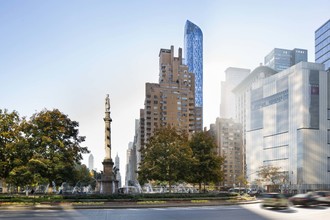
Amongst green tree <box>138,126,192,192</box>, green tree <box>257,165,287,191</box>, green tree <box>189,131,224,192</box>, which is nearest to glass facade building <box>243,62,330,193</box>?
green tree <box>257,165,287,191</box>

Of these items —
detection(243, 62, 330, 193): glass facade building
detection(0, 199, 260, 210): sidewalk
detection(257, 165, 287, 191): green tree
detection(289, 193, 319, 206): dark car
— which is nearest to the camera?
detection(289, 193, 319, 206): dark car

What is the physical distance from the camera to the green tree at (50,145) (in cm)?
4319

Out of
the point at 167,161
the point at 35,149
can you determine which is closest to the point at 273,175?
the point at 167,161

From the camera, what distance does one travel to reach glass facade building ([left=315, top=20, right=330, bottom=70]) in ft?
502

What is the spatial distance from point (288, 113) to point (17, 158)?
112m

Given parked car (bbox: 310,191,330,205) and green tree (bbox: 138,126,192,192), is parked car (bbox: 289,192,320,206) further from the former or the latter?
green tree (bbox: 138,126,192,192)

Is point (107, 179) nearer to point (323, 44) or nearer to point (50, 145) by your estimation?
point (50, 145)

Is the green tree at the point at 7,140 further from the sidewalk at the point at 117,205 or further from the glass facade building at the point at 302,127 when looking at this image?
the glass facade building at the point at 302,127

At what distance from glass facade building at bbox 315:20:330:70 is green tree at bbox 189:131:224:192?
116m

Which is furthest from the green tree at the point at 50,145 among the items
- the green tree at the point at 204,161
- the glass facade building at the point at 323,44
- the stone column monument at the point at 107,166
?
the glass facade building at the point at 323,44

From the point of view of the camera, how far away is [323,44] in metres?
157

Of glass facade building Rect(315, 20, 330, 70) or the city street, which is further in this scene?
glass facade building Rect(315, 20, 330, 70)

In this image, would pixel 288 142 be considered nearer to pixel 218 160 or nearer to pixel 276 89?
pixel 276 89

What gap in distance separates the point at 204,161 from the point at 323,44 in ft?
414
